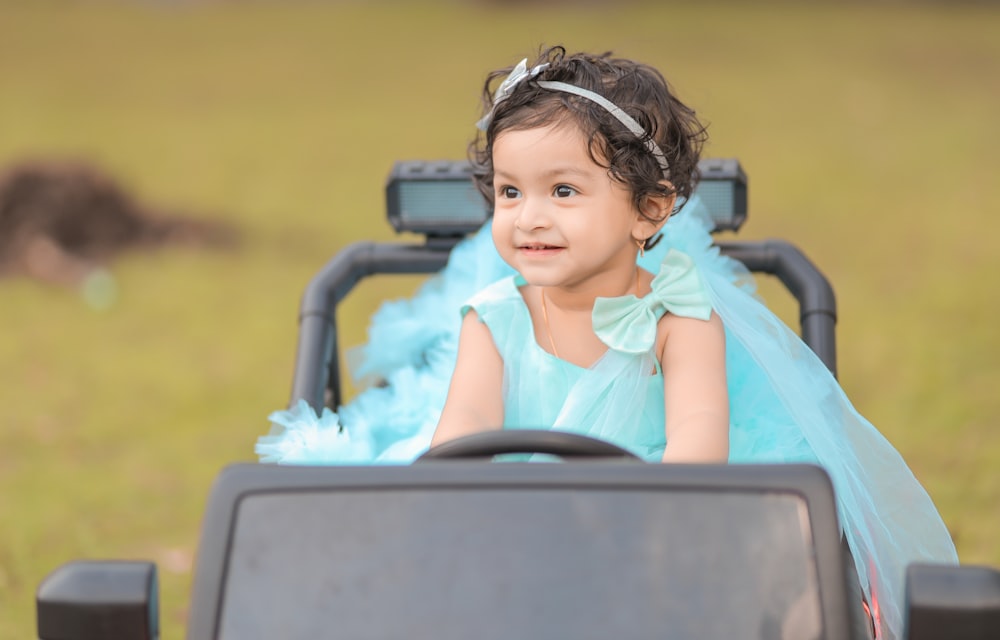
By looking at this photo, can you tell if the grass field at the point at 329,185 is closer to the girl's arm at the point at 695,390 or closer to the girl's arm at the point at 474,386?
the girl's arm at the point at 474,386

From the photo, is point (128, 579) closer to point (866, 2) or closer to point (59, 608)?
point (59, 608)

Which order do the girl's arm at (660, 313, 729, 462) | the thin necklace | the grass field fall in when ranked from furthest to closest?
the grass field, the thin necklace, the girl's arm at (660, 313, 729, 462)

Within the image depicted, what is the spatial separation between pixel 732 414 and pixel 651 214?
475mm

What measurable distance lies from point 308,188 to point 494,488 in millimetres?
8339

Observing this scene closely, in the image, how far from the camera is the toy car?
4.77 feet

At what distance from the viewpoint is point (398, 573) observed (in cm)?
150

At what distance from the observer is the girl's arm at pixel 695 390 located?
211 centimetres

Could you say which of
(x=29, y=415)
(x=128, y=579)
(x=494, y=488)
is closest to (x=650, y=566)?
(x=494, y=488)

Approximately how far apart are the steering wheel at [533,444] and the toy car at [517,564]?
14 cm

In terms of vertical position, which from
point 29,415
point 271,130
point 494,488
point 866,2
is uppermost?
point 866,2

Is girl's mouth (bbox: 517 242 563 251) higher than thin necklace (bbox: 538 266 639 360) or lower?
higher

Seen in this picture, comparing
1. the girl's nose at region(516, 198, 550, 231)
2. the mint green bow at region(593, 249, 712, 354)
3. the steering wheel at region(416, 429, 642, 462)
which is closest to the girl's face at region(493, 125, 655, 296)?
the girl's nose at region(516, 198, 550, 231)

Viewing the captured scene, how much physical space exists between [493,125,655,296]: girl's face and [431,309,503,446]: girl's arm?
264mm

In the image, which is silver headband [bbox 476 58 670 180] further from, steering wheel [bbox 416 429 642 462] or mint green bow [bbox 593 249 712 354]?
steering wheel [bbox 416 429 642 462]
